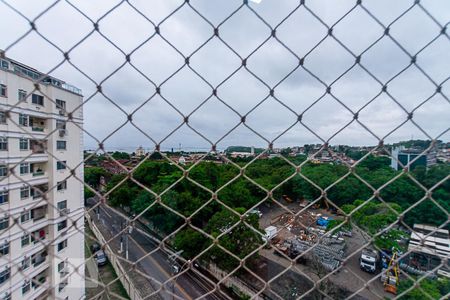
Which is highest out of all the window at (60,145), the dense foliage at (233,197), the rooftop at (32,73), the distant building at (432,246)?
the rooftop at (32,73)

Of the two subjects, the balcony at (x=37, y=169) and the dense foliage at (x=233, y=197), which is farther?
the balcony at (x=37, y=169)

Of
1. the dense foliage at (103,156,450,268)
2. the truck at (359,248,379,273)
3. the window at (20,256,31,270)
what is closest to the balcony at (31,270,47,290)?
the window at (20,256,31,270)

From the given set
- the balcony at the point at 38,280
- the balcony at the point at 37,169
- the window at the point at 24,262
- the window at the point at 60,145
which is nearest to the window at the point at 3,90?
the balcony at the point at 37,169

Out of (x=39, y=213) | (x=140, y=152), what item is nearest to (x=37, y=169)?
(x=39, y=213)

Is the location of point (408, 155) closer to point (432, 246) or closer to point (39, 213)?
point (432, 246)

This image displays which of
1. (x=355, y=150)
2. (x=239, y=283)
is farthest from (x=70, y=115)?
(x=239, y=283)

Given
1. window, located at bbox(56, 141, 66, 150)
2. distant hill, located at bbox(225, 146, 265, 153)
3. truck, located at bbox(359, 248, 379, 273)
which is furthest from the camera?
truck, located at bbox(359, 248, 379, 273)

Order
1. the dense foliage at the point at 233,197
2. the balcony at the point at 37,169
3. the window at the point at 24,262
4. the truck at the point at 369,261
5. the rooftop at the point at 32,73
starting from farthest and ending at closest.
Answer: the truck at the point at 369,261 < the balcony at the point at 37,169 < the dense foliage at the point at 233,197 < the window at the point at 24,262 < the rooftop at the point at 32,73

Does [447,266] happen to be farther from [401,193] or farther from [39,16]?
[401,193]

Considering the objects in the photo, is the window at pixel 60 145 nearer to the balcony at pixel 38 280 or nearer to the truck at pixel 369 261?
the balcony at pixel 38 280

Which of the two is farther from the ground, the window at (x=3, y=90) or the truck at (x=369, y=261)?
the window at (x=3, y=90)

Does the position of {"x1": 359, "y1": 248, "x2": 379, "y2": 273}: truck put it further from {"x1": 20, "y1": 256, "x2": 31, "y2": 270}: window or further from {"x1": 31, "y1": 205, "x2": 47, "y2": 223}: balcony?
{"x1": 31, "y1": 205, "x2": 47, "y2": 223}: balcony
